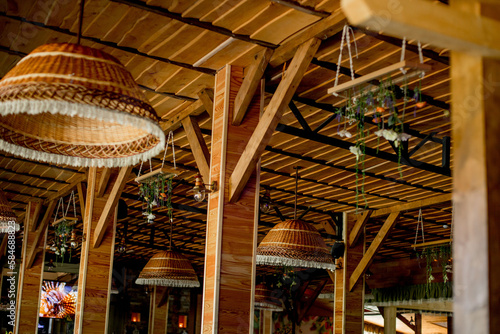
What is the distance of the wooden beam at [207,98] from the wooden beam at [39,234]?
6354 millimetres

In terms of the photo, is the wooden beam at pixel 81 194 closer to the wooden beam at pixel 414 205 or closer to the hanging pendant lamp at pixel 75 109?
the wooden beam at pixel 414 205

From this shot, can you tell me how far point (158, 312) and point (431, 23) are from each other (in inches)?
810

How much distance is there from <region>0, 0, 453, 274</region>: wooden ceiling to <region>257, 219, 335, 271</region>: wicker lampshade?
0.95 m

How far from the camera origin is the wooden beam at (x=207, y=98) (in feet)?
22.1

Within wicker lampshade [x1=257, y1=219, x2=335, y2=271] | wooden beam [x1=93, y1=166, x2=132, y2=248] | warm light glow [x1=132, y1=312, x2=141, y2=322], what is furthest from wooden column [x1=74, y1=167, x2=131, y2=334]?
warm light glow [x1=132, y1=312, x2=141, y2=322]

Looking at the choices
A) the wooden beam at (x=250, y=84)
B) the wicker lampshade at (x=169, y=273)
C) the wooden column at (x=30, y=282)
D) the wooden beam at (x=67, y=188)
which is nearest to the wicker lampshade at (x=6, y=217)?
the wooden beam at (x=250, y=84)

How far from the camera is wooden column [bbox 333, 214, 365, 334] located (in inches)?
435

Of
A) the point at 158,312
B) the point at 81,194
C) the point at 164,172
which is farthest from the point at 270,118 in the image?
the point at 158,312

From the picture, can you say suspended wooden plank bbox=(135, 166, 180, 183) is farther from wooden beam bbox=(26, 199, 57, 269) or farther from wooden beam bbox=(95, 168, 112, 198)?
wooden beam bbox=(26, 199, 57, 269)

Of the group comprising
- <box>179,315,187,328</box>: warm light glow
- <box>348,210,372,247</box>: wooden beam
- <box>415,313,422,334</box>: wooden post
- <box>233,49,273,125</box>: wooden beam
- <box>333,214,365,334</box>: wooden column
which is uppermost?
<box>233,49,273,125</box>: wooden beam

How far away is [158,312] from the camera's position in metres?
21.4

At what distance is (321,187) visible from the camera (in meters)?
10.9

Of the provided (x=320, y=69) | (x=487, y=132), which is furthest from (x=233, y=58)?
(x=487, y=132)

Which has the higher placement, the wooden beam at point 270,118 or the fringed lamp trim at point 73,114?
the wooden beam at point 270,118
